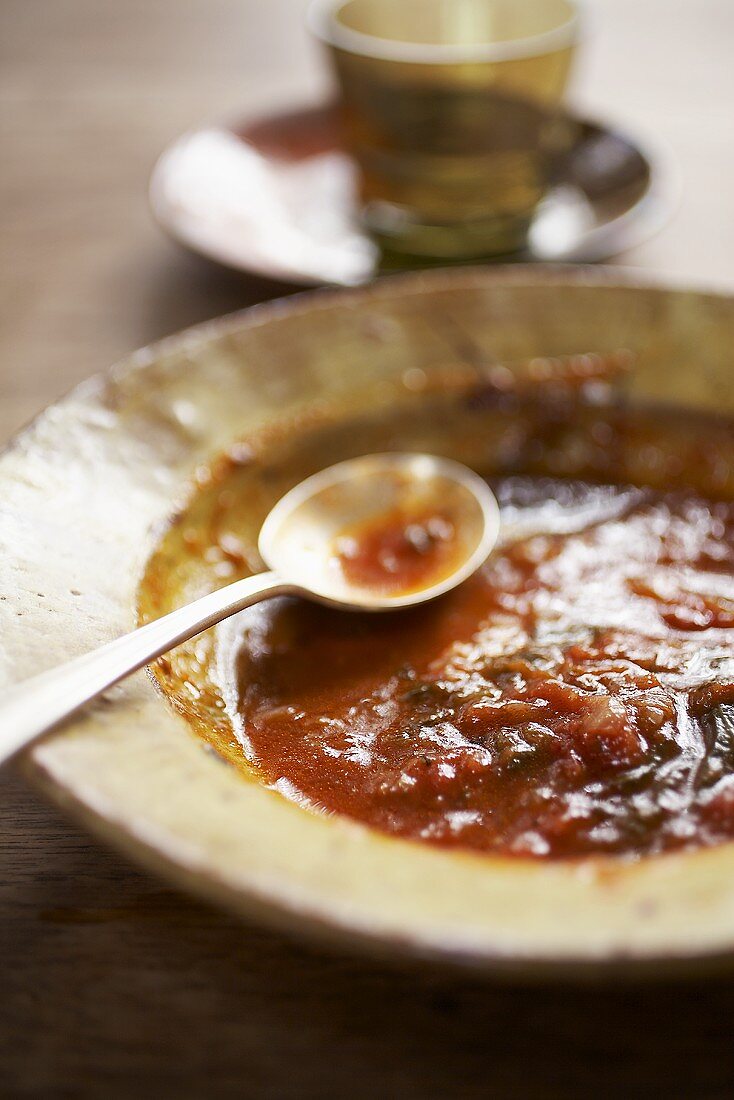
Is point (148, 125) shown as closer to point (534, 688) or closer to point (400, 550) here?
point (400, 550)

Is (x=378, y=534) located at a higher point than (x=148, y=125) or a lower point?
lower

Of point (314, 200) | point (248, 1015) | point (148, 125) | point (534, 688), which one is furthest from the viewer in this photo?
point (148, 125)

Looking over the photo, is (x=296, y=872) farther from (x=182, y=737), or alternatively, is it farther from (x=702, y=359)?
(x=702, y=359)

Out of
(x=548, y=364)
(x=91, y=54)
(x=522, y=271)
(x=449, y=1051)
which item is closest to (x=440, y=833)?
(x=449, y=1051)

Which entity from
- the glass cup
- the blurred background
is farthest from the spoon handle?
the glass cup

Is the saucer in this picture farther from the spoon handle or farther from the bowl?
the spoon handle

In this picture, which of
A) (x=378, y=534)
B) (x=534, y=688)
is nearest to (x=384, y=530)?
(x=378, y=534)

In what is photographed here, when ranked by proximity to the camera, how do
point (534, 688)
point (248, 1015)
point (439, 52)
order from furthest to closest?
point (439, 52), point (534, 688), point (248, 1015)

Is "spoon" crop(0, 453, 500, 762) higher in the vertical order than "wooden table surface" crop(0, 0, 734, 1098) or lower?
higher
